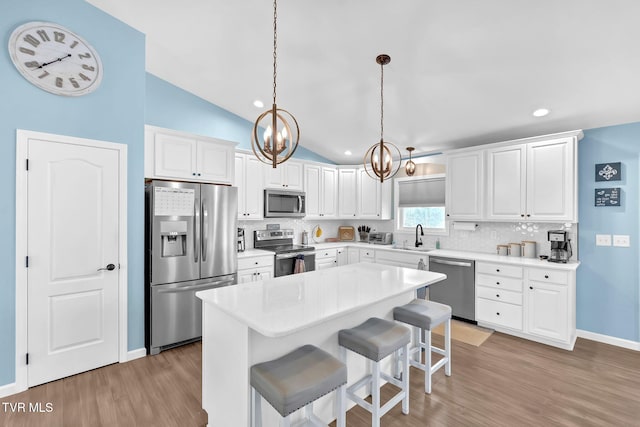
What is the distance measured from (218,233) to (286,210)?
153 cm

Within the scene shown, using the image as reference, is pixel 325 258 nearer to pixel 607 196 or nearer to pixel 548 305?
pixel 548 305

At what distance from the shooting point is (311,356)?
1.74 metres

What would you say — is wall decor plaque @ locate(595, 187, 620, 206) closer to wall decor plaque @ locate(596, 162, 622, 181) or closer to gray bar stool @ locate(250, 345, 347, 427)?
wall decor plaque @ locate(596, 162, 622, 181)

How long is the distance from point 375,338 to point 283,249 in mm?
2796

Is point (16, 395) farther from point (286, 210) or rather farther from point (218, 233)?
point (286, 210)

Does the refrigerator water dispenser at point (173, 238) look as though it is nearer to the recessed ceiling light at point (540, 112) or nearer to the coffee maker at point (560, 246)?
the recessed ceiling light at point (540, 112)

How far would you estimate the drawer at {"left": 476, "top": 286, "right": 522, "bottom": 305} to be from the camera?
11.6ft

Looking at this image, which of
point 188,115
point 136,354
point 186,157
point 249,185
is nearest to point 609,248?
point 249,185

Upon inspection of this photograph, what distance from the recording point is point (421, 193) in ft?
16.5

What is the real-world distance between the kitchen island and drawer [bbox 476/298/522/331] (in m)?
1.87

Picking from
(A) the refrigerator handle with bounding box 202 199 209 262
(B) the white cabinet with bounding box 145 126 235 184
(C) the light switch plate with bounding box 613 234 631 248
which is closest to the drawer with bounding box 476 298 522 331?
(C) the light switch plate with bounding box 613 234 631 248

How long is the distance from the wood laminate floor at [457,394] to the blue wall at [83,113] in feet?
1.41

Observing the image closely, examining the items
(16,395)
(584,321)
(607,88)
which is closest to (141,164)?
(16,395)

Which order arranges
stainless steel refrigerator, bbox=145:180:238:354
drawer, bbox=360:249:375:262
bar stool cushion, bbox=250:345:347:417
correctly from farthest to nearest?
drawer, bbox=360:249:375:262, stainless steel refrigerator, bbox=145:180:238:354, bar stool cushion, bbox=250:345:347:417
